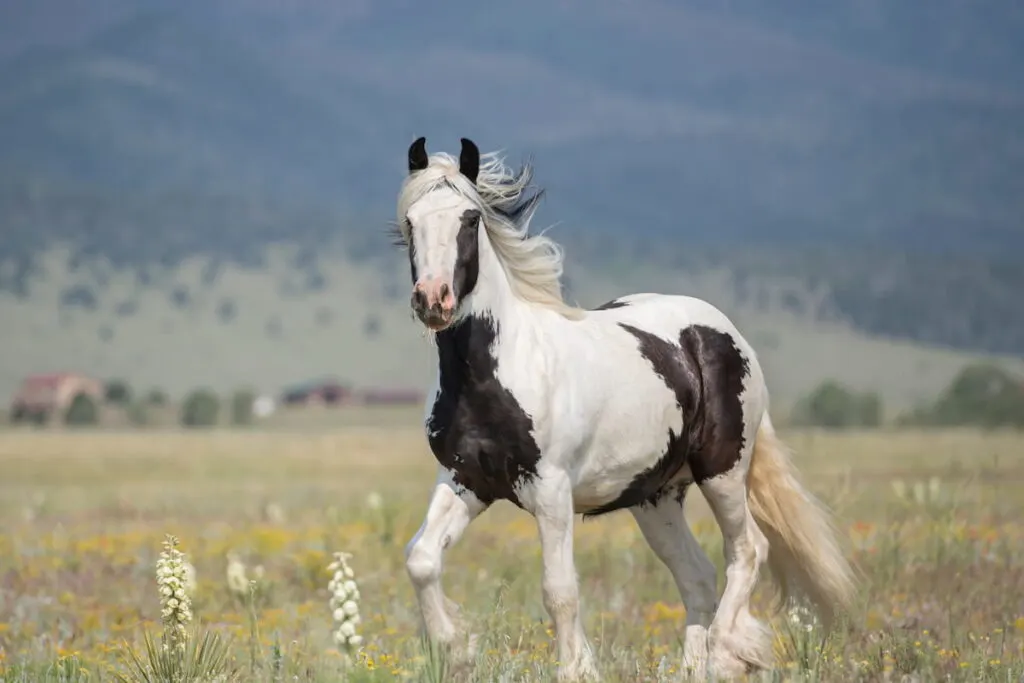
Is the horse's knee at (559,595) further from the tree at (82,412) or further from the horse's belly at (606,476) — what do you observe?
the tree at (82,412)

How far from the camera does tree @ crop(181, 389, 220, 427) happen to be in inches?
3698

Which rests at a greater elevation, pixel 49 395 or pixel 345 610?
pixel 345 610

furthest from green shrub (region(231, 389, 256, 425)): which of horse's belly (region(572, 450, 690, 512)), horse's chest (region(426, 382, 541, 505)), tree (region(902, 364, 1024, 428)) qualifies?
horse's chest (region(426, 382, 541, 505))

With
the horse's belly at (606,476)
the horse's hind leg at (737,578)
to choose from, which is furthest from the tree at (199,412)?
the horse's belly at (606,476)

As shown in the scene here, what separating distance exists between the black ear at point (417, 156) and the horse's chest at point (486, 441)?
1.22m

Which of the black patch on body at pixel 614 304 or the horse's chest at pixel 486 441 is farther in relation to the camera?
the black patch on body at pixel 614 304

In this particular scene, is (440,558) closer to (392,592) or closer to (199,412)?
(392,592)

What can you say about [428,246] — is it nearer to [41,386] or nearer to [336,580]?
[336,580]

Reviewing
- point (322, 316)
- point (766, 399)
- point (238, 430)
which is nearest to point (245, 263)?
point (322, 316)

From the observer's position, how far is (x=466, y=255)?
8.54 meters

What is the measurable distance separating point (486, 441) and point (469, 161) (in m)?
1.51

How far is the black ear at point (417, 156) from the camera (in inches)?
346

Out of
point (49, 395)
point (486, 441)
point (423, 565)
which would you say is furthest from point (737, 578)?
point (49, 395)

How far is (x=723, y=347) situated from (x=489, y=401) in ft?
7.66
